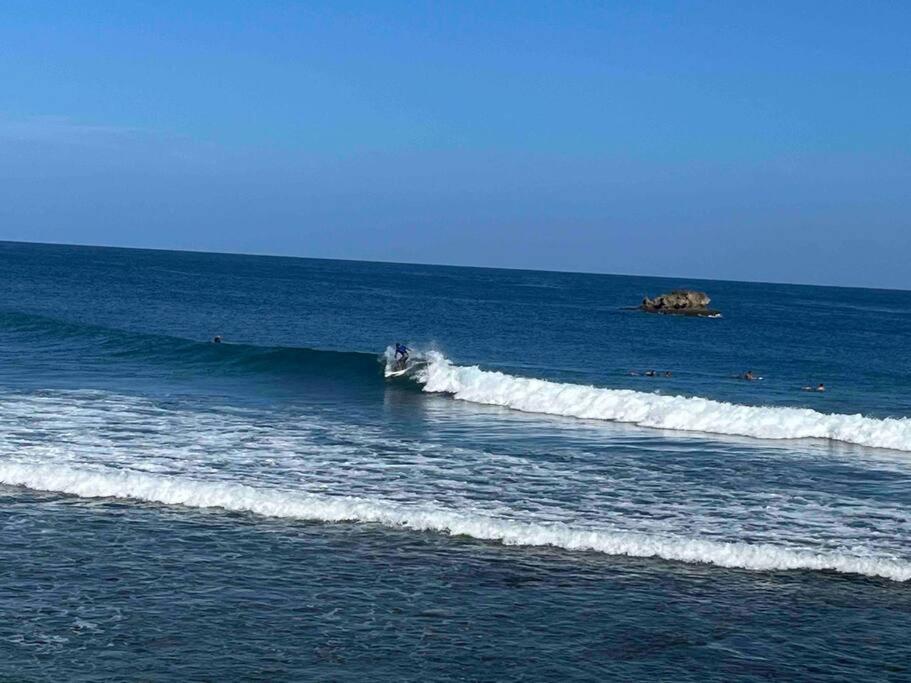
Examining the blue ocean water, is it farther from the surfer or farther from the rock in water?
the rock in water

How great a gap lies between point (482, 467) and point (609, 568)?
7.01 m

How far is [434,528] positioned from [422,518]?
40cm

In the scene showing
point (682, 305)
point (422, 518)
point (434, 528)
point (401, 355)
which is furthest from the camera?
point (682, 305)

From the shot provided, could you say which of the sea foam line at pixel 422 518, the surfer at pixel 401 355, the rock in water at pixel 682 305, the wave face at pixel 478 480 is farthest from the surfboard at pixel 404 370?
the rock in water at pixel 682 305

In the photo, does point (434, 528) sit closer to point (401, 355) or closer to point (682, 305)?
point (401, 355)

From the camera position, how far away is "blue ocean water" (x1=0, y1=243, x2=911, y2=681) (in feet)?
36.0

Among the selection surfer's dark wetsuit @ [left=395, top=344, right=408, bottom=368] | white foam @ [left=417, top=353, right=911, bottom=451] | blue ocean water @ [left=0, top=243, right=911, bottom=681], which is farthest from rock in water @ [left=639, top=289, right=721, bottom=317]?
white foam @ [left=417, top=353, right=911, bottom=451]

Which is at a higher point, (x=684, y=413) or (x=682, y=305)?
(x=682, y=305)

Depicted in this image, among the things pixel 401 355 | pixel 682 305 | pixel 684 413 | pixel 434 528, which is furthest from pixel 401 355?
pixel 682 305

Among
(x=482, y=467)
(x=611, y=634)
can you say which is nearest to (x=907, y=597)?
(x=611, y=634)

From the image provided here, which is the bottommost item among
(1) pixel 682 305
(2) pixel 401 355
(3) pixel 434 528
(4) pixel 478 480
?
(3) pixel 434 528

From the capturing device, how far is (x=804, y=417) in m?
28.4

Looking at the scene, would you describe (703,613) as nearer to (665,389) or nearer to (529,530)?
(529,530)

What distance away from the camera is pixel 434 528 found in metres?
15.6
